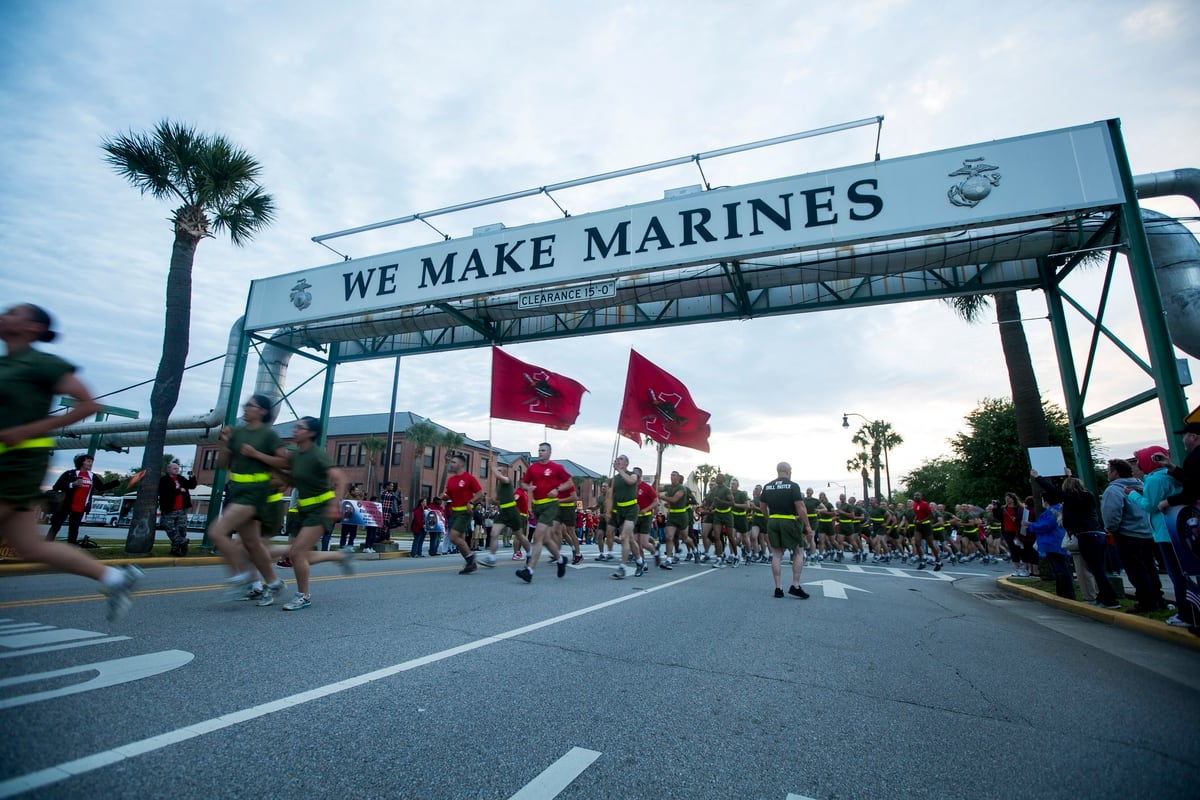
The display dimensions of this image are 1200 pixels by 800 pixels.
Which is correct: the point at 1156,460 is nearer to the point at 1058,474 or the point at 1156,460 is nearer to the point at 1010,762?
the point at 1058,474

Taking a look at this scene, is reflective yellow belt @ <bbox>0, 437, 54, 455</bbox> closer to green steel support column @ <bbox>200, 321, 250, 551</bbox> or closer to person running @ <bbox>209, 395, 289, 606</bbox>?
person running @ <bbox>209, 395, 289, 606</bbox>

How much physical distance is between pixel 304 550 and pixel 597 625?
288 cm

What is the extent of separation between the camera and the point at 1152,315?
8250 millimetres

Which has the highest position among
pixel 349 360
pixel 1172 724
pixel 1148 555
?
pixel 349 360

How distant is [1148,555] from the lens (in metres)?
6.84

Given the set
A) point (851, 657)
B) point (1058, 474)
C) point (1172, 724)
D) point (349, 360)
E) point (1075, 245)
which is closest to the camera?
point (1172, 724)

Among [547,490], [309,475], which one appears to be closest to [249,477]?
[309,475]

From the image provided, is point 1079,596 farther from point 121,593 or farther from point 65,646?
point 65,646

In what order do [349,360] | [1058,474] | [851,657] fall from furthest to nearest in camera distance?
1. [349,360]
2. [1058,474]
3. [851,657]

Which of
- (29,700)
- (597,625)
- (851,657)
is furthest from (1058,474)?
(29,700)

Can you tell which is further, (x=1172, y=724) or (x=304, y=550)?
(x=304, y=550)

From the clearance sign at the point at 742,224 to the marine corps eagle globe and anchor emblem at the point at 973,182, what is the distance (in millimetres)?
18

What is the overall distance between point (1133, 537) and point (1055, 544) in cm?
211

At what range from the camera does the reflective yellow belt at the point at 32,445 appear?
319 cm
